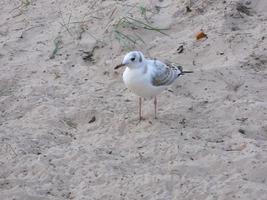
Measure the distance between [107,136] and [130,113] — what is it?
1.37 feet

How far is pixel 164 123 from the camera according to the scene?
522 cm

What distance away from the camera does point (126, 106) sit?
552cm

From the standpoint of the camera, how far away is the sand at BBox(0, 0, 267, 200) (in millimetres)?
4457

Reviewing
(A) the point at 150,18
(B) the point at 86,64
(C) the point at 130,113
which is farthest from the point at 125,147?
(A) the point at 150,18

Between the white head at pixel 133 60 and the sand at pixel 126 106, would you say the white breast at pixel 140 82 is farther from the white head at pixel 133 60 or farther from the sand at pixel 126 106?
the sand at pixel 126 106

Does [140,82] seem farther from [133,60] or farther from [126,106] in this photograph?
[126,106]

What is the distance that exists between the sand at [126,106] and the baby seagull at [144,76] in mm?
250

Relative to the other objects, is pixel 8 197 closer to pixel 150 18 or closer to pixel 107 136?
pixel 107 136

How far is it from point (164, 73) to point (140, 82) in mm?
287

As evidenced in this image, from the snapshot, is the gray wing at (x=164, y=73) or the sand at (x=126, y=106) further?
the gray wing at (x=164, y=73)

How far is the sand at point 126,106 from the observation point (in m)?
4.46

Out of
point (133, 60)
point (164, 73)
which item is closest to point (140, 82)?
point (133, 60)

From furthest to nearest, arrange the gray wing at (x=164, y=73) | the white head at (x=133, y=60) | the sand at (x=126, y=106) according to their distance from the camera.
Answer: the gray wing at (x=164, y=73), the white head at (x=133, y=60), the sand at (x=126, y=106)

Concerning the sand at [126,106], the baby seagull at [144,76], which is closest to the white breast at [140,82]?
the baby seagull at [144,76]
